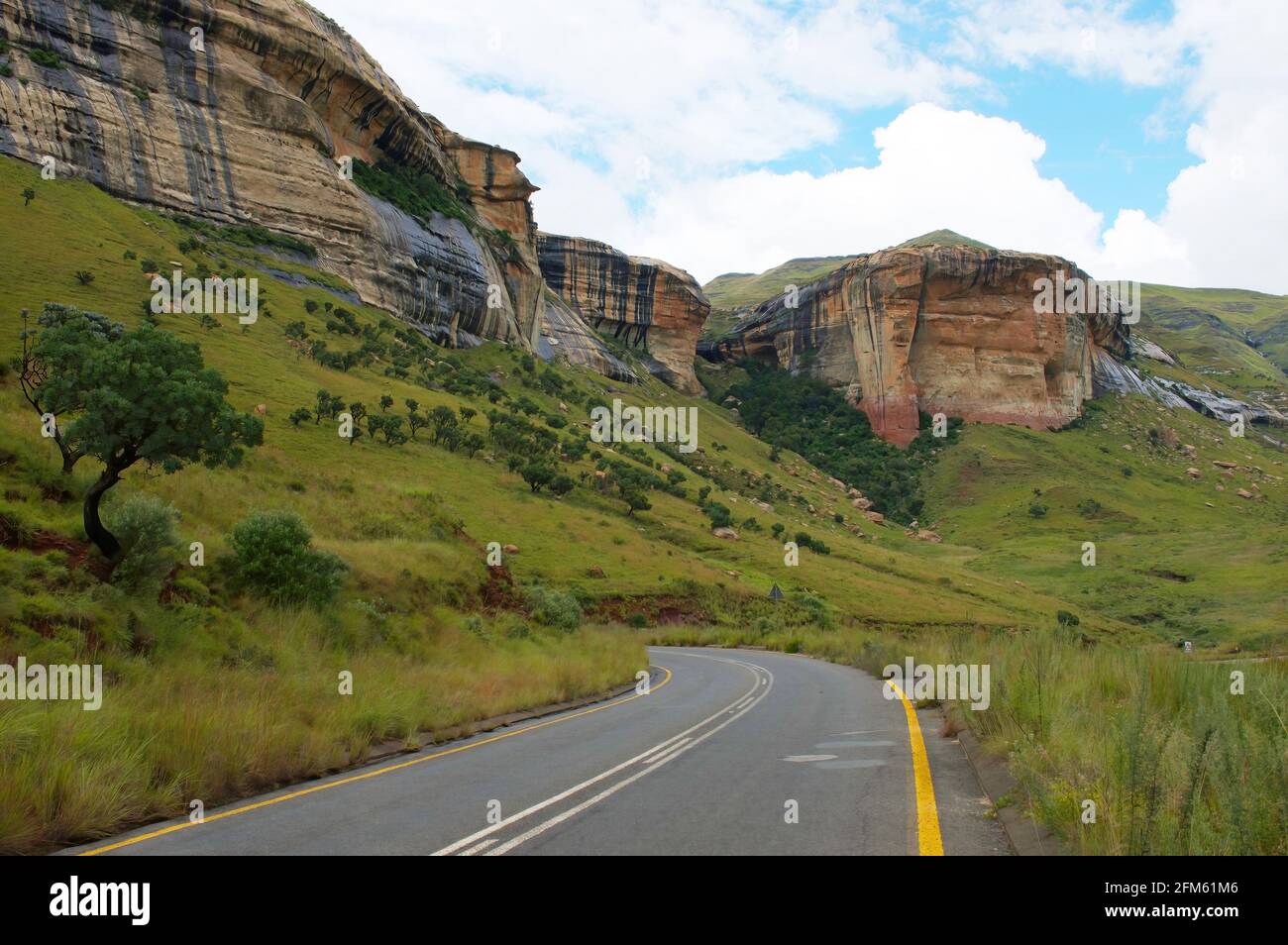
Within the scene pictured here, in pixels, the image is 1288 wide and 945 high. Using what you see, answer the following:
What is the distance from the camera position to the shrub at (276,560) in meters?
14.7

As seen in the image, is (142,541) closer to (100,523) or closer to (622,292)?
(100,523)

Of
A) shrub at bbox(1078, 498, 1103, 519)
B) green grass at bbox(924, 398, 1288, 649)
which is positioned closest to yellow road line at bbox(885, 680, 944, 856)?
green grass at bbox(924, 398, 1288, 649)

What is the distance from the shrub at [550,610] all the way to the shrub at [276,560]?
11224mm

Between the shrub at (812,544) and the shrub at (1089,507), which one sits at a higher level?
the shrub at (1089,507)

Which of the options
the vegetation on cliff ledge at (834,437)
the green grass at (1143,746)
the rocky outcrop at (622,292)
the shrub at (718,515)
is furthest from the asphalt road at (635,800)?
the rocky outcrop at (622,292)

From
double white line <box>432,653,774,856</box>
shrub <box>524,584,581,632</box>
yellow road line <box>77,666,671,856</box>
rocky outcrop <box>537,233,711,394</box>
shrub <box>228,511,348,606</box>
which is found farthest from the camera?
rocky outcrop <box>537,233,711,394</box>

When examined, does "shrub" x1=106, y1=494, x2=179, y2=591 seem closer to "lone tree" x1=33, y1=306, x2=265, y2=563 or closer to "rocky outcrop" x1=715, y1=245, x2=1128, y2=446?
"lone tree" x1=33, y1=306, x2=265, y2=563

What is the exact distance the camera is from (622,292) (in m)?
135

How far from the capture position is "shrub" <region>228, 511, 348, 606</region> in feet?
48.1

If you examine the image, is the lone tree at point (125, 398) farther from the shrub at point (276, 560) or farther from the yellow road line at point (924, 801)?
the yellow road line at point (924, 801)

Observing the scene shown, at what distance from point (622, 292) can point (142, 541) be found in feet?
416

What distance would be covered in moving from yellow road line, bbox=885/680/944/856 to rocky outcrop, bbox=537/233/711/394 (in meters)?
123

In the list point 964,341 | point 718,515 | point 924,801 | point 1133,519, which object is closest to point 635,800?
point 924,801
